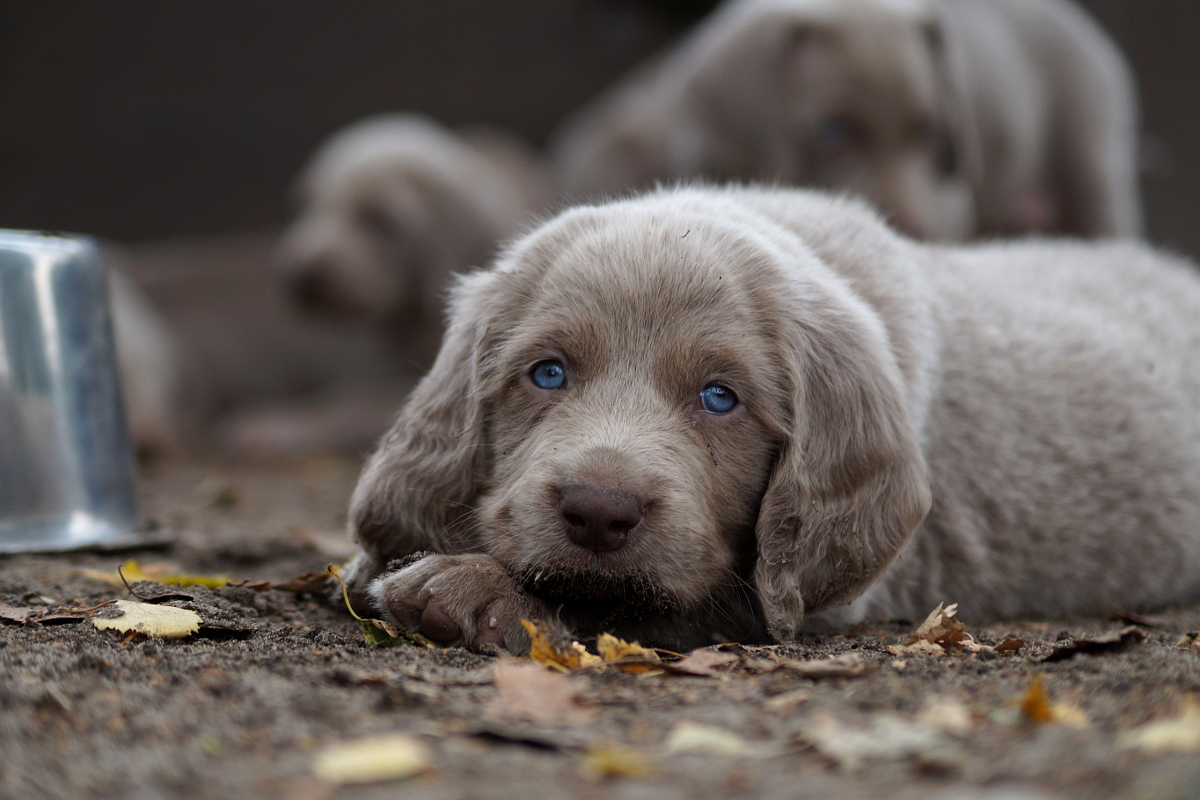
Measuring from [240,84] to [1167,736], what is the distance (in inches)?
493

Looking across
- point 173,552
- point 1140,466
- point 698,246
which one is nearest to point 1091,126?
point 1140,466

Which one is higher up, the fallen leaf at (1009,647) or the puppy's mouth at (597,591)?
the puppy's mouth at (597,591)

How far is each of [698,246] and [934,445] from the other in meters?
1.16

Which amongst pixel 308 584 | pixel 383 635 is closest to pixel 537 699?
pixel 383 635

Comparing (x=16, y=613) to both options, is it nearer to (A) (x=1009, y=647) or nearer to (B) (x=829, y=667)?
(B) (x=829, y=667)

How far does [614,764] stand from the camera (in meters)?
1.99

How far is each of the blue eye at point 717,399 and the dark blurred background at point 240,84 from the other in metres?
10.1

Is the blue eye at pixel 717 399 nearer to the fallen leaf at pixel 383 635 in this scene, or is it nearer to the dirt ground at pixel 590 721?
the dirt ground at pixel 590 721

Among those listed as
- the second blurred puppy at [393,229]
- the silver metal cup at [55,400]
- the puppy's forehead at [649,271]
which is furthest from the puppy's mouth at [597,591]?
the second blurred puppy at [393,229]

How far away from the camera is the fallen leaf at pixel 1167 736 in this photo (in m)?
2.04

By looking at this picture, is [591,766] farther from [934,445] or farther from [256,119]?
[256,119]

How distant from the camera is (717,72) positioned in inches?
297

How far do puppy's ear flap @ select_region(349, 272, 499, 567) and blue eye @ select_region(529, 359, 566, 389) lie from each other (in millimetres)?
215

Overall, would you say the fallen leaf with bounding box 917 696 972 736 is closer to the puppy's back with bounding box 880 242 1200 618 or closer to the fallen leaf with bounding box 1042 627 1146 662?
the fallen leaf with bounding box 1042 627 1146 662
